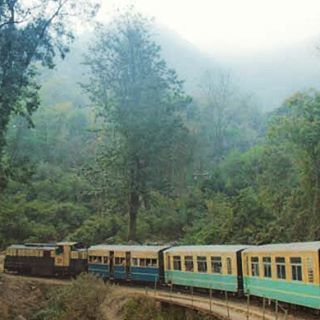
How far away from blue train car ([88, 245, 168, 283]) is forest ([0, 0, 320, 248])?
5.65 m

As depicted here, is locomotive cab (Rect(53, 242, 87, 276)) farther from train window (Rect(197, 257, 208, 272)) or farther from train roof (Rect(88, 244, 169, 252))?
train window (Rect(197, 257, 208, 272))

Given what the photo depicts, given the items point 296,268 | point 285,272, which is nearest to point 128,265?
point 285,272

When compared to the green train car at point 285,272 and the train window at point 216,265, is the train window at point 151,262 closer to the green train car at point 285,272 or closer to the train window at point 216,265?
the train window at point 216,265

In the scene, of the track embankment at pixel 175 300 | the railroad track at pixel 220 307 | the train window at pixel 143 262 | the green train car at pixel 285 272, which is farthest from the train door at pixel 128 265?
the green train car at pixel 285 272

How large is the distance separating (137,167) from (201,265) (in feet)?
44.2

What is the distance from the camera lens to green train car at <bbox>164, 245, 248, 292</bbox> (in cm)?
2330

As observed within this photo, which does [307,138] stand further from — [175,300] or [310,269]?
[310,269]

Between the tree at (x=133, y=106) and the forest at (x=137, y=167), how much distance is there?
7 centimetres

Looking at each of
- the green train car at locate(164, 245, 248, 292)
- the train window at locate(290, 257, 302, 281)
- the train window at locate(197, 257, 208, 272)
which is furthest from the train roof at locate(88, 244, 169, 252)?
the train window at locate(290, 257, 302, 281)

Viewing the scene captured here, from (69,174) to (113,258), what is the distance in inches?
1089

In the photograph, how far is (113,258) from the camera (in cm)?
3012

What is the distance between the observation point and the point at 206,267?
2477cm

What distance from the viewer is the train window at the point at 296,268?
18.2 m

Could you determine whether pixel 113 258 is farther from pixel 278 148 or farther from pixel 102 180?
pixel 278 148
